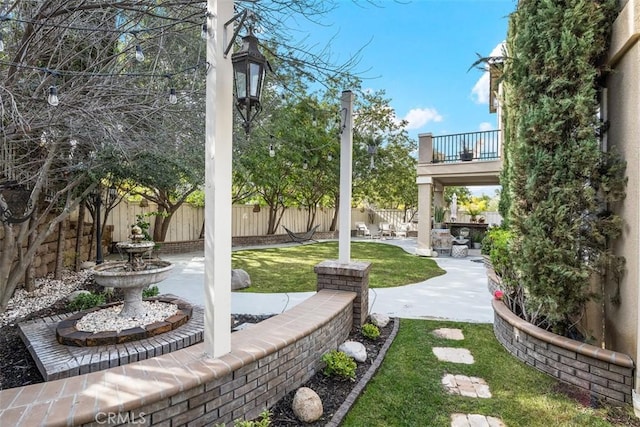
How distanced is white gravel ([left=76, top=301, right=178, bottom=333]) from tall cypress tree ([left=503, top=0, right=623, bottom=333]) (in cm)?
395

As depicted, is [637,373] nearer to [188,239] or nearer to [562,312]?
[562,312]

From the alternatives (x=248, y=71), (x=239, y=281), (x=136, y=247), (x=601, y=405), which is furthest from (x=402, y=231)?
(x=248, y=71)

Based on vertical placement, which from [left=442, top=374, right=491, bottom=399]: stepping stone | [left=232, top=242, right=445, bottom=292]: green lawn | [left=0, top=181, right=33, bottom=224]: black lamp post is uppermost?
[left=0, top=181, right=33, bottom=224]: black lamp post

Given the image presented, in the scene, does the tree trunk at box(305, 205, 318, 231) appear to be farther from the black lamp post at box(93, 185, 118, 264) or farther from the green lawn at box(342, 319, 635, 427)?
the green lawn at box(342, 319, 635, 427)

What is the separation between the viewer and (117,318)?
135 inches

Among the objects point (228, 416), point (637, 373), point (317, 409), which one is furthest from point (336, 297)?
point (637, 373)

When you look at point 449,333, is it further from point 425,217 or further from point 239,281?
point 425,217

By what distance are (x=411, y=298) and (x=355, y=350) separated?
8.82 ft

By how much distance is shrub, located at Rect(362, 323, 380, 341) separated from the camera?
12.7 ft

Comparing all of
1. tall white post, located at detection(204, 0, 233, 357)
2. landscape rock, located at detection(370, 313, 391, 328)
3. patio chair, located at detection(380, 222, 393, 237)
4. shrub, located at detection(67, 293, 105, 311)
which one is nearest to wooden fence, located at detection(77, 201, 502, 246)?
patio chair, located at detection(380, 222, 393, 237)

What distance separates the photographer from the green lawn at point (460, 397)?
2438 mm

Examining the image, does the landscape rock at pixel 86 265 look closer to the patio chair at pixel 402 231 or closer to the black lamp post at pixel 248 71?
the black lamp post at pixel 248 71

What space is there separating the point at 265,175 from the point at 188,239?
3.78 m

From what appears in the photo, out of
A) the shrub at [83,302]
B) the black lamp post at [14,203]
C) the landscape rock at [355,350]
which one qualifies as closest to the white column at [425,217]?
the landscape rock at [355,350]
